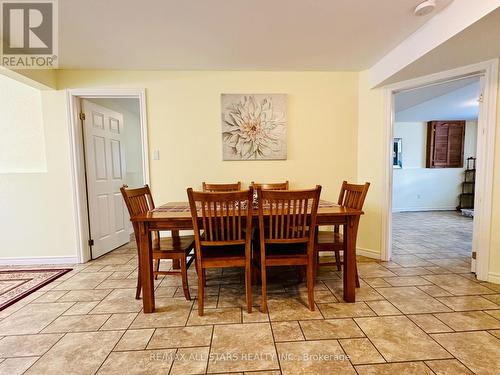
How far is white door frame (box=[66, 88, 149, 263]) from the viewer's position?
2.85 m

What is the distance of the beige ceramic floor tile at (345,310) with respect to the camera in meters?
1.78

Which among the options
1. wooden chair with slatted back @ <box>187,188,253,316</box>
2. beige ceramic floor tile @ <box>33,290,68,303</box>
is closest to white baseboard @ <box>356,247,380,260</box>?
wooden chair with slatted back @ <box>187,188,253,316</box>

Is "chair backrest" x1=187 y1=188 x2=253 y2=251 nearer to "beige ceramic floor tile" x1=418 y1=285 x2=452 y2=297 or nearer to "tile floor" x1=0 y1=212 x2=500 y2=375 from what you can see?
"tile floor" x1=0 y1=212 x2=500 y2=375

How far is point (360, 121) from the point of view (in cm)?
303

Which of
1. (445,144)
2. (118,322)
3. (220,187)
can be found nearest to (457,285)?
(220,187)

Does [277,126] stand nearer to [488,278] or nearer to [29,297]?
[488,278]

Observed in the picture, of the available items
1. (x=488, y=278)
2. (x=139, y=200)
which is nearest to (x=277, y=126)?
(x=139, y=200)

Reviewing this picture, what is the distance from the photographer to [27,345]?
1.52 meters

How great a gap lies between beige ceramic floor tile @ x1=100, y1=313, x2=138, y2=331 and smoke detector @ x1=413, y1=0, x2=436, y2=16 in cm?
308

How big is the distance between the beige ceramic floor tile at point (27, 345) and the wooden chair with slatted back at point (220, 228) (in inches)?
37.1

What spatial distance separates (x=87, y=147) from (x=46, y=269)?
1.46 metres

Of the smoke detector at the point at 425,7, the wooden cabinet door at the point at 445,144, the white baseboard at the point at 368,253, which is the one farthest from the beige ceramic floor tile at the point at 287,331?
the wooden cabinet door at the point at 445,144

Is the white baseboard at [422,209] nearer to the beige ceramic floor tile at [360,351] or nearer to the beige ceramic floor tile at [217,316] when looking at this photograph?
the beige ceramic floor tile at [360,351]

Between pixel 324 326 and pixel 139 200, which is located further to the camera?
pixel 139 200
